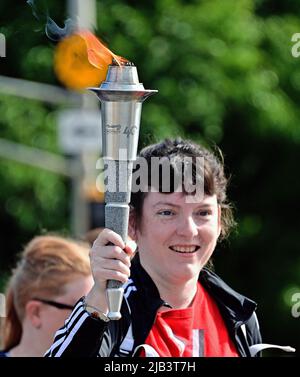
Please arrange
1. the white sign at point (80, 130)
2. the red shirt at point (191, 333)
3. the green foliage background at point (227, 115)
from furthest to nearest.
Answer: the green foliage background at point (227, 115) < the white sign at point (80, 130) < the red shirt at point (191, 333)

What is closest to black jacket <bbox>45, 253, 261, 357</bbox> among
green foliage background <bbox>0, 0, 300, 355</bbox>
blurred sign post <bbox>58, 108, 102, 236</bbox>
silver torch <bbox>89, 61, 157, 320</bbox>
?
silver torch <bbox>89, 61, 157, 320</bbox>

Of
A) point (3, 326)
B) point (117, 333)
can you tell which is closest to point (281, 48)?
point (3, 326)

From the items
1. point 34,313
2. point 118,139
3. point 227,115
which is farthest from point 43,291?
point 227,115

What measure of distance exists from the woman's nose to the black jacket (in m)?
0.16

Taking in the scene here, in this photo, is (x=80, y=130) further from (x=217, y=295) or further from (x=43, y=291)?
(x=217, y=295)

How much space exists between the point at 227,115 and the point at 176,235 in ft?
29.3

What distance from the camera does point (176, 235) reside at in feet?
10.6

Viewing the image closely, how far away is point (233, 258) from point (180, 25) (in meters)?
2.33

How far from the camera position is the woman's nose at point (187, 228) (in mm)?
3225

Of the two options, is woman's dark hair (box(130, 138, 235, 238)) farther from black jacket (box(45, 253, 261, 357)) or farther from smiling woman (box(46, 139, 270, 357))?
black jacket (box(45, 253, 261, 357))

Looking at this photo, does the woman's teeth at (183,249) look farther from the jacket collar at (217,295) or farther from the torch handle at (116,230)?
the torch handle at (116,230)

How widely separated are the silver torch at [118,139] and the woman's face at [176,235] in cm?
34

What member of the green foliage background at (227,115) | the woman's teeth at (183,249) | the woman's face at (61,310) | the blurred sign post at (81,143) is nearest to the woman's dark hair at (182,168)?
the woman's teeth at (183,249)

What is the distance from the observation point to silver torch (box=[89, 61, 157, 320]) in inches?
112
